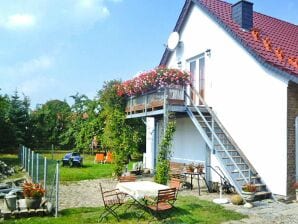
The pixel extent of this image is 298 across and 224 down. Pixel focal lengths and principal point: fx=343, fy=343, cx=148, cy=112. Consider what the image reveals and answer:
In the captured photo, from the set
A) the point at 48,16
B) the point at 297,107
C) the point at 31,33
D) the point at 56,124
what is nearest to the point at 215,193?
the point at 297,107

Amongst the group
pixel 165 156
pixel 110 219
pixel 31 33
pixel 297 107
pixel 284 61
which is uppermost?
pixel 31 33

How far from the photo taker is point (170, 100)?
46.9 feet

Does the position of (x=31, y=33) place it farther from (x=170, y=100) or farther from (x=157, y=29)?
(x=170, y=100)

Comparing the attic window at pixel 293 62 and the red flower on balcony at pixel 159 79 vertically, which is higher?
the attic window at pixel 293 62

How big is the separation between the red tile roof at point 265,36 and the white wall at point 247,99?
38cm

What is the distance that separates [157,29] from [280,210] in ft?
41.7

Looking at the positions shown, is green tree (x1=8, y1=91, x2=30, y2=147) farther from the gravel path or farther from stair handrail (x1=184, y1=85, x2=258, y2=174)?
stair handrail (x1=184, y1=85, x2=258, y2=174)

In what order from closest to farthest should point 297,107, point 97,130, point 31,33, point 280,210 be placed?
point 280,210, point 297,107, point 31,33, point 97,130

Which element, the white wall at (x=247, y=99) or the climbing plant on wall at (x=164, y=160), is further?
the climbing plant on wall at (x=164, y=160)

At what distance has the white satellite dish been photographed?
17656 mm

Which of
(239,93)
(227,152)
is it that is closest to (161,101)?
(239,93)

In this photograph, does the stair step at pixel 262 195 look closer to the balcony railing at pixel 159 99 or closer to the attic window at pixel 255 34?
the balcony railing at pixel 159 99

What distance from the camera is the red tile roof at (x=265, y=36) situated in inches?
504

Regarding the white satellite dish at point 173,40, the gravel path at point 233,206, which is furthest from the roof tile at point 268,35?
the gravel path at point 233,206
